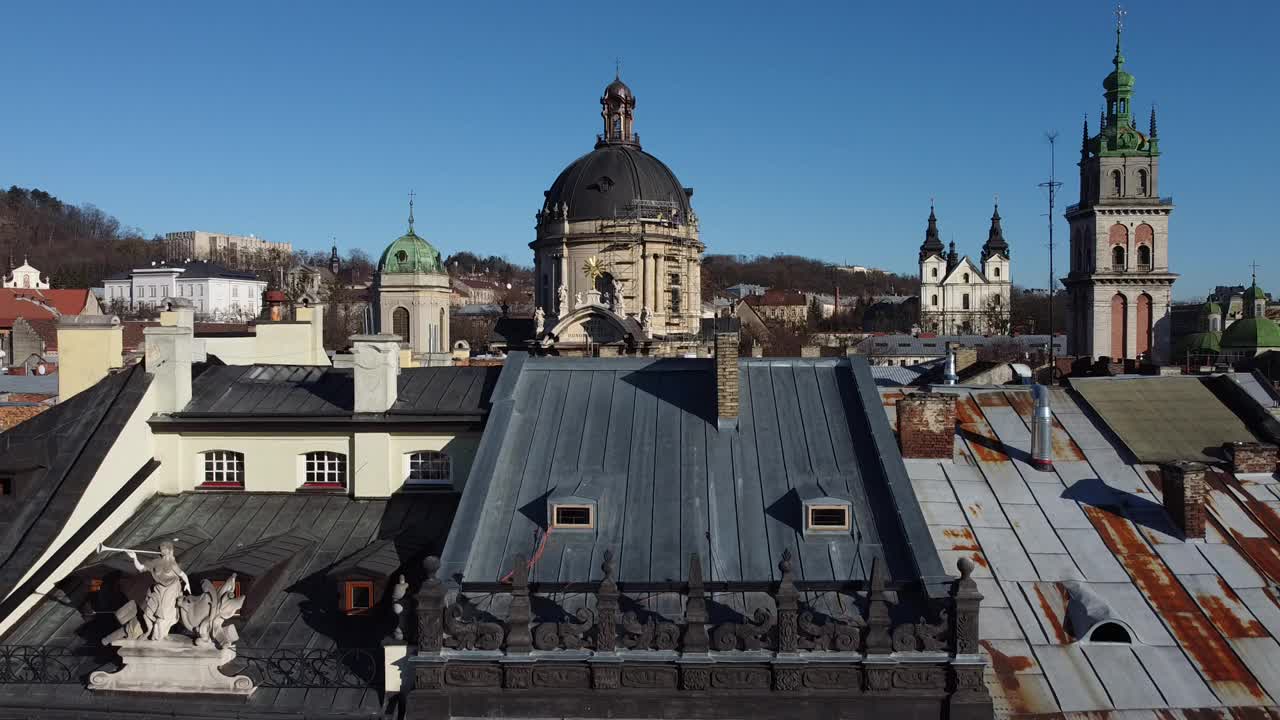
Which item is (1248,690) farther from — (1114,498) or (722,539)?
(722,539)

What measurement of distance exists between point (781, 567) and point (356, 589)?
18.6 feet

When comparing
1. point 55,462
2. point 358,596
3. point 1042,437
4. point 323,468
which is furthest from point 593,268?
point 358,596

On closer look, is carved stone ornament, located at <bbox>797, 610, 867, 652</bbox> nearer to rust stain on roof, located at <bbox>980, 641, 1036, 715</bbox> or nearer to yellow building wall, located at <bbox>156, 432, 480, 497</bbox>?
rust stain on roof, located at <bbox>980, 641, 1036, 715</bbox>

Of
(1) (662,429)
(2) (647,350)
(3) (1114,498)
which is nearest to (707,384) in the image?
(1) (662,429)

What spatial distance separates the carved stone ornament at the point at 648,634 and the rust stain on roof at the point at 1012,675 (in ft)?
13.8

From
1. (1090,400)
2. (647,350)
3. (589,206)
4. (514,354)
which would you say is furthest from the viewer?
(589,206)

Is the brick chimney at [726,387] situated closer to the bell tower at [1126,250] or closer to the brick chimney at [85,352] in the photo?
the brick chimney at [85,352]

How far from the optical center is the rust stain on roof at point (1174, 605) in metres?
14.0

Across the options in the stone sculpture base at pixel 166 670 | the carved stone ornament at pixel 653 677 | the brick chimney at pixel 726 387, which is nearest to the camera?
the carved stone ornament at pixel 653 677

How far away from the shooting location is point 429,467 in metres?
18.0

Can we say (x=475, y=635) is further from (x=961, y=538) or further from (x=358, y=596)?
(x=961, y=538)

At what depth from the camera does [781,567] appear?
13102 mm

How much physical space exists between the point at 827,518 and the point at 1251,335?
91.4m

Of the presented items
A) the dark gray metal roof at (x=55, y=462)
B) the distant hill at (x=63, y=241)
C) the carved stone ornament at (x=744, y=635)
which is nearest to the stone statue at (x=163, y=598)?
the dark gray metal roof at (x=55, y=462)
